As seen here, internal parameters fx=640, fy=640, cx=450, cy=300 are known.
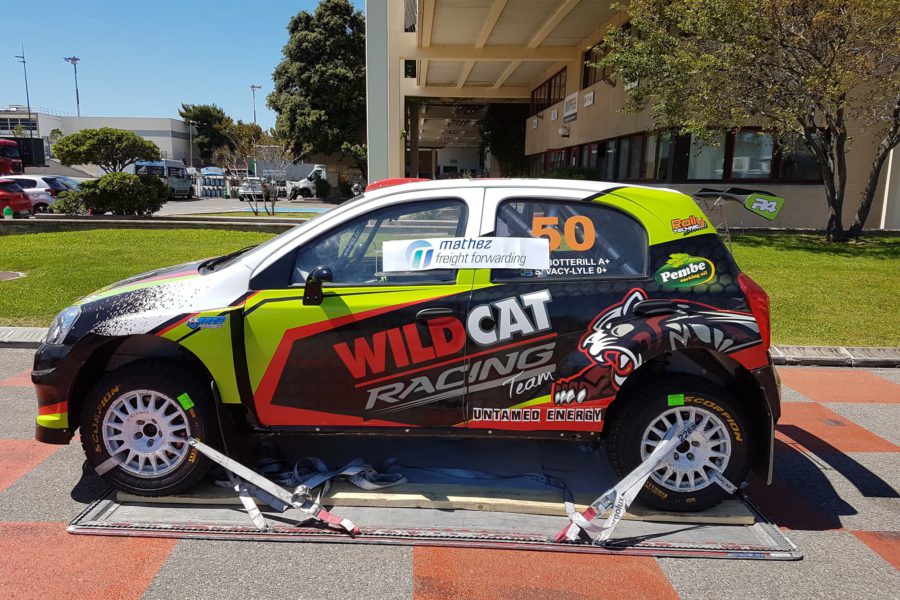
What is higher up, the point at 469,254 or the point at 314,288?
the point at 469,254

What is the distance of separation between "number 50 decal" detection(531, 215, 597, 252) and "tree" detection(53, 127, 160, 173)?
4808 cm

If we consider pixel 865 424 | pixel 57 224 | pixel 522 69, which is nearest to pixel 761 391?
pixel 865 424

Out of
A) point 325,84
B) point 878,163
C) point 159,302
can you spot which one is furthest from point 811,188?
point 325,84

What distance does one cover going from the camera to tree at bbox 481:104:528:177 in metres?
36.5

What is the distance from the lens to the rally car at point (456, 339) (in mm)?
3543

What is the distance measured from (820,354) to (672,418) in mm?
4539

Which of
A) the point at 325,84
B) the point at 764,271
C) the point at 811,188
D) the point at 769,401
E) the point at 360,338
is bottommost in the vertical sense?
the point at 764,271

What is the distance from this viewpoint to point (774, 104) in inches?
524

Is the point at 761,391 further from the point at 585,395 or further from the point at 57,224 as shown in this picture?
the point at 57,224

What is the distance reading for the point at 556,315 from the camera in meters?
3.53

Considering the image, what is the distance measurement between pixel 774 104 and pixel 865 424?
994cm

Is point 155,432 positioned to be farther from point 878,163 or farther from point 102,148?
point 102,148

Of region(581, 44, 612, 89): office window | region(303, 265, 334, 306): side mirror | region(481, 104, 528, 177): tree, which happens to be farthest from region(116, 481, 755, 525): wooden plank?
region(481, 104, 528, 177): tree

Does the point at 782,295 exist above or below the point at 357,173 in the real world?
below
